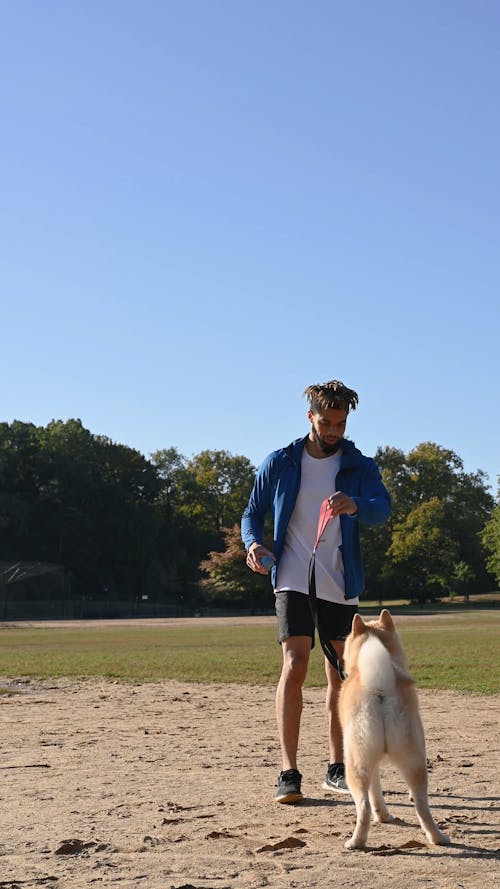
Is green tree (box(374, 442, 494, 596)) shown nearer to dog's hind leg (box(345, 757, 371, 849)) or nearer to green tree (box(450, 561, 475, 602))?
green tree (box(450, 561, 475, 602))

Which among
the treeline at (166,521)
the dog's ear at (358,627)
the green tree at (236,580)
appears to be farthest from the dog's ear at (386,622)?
the treeline at (166,521)

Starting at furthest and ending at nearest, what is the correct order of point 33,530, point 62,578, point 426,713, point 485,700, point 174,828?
point 33,530 < point 62,578 < point 485,700 < point 426,713 < point 174,828

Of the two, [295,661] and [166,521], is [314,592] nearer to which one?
[295,661]

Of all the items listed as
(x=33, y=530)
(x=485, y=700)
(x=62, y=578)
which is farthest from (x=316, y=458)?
(x=33, y=530)

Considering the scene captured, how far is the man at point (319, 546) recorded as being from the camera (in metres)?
6.39

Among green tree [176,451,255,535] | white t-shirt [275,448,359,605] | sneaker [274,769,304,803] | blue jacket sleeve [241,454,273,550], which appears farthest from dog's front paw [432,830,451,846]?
green tree [176,451,255,535]

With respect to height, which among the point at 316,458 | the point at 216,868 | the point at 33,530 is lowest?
the point at 216,868

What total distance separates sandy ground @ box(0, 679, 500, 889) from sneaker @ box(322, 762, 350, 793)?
3.0 inches

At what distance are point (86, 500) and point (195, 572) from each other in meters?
10.8

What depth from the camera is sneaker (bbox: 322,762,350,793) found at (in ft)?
20.8

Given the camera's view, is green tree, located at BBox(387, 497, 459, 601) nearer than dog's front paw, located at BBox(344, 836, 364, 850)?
No

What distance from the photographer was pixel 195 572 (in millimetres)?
87750

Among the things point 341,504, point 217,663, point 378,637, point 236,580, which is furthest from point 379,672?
point 236,580

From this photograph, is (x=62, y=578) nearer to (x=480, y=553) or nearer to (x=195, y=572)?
(x=195, y=572)
